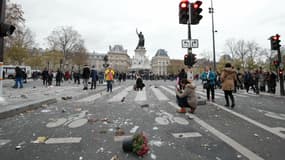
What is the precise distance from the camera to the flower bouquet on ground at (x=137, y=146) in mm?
3402

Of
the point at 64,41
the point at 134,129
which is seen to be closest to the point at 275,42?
the point at 134,129

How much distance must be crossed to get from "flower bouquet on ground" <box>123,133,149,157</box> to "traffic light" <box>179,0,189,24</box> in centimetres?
634

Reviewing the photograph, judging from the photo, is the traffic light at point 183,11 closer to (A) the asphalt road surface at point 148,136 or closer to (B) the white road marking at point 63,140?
(A) the asphalt road surface at point 148,136

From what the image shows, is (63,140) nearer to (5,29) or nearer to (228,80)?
(5,29)

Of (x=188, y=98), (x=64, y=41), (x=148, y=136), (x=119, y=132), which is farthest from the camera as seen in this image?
→ (x=64, y=41)

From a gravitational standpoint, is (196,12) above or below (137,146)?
above

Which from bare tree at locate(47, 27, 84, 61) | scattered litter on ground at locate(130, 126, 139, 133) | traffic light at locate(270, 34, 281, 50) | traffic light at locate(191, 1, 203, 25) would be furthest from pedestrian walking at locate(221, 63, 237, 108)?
bare tree at locate(47, 27, 84, 61)

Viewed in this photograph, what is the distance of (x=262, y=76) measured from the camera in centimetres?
1612

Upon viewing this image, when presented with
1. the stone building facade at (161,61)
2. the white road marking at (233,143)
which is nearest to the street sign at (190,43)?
the white road marking at (233,143)

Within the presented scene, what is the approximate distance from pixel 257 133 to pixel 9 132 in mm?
5458

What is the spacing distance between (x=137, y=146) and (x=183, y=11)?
6.58 metres

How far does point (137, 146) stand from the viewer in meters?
3.44

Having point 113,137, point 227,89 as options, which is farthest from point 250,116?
point 113,137

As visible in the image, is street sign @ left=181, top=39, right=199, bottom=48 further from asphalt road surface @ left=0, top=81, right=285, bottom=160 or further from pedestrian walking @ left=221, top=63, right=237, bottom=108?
asphalt road surface @ left=0, top=81, right=285, bottom=160
